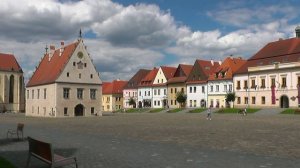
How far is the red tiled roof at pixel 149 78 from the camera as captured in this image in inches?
4382

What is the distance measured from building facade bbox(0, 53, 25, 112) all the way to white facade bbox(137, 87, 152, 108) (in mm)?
32562

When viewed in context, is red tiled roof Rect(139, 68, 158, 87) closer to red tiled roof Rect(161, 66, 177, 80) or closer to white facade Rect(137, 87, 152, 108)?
white facade Rect(137, 87, 152, 108)

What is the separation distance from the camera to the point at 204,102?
91.9 m

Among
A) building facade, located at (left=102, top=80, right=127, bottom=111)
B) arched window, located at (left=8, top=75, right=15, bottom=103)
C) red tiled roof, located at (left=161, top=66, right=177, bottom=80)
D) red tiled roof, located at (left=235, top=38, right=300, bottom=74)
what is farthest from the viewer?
building facade, located at (left=102, top=80, right=127, bottom=111)

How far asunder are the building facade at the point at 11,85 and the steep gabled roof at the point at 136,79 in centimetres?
3033

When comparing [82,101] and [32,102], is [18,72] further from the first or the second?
[82,101]

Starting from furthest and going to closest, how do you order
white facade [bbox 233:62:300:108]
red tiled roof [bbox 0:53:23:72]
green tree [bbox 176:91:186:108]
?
red tiled roof [bbox 0:53:23:72] → green tree [bbox 176:91:186:108] → white facade [bbox 233:62:300:108]

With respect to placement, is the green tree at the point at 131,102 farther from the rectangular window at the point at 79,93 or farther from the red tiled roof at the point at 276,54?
the rectangular window at the point at 79,93

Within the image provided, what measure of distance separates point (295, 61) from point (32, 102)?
49.0 metres

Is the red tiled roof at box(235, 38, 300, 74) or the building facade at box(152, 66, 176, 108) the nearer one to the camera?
the red tiled roof at box(235, 38, 300, 74)

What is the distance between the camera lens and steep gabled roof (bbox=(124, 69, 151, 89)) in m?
119

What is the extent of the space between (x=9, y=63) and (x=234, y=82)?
64.9 m

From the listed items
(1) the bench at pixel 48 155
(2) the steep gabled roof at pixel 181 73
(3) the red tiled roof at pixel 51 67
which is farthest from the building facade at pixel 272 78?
(1) the bench at pixel 48 155

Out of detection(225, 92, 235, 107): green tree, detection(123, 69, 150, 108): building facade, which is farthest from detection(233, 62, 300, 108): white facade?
detection(123, 69, 150, 108): building facade
